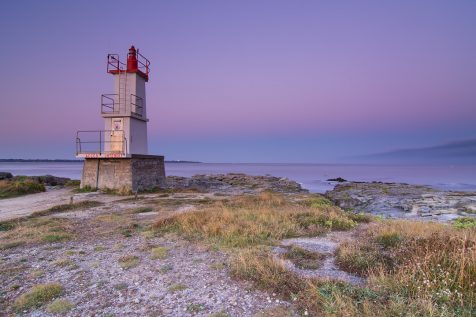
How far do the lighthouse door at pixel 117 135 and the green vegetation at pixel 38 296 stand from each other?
15.8 metres

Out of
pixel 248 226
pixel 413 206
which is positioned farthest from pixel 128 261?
pixel 413 206

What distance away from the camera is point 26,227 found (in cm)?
1020

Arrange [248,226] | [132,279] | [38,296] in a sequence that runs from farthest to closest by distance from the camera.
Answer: [248,226]
[132,279]
[38,296]

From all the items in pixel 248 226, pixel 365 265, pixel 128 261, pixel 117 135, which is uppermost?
pixel 117 135

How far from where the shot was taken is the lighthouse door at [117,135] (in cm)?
2044

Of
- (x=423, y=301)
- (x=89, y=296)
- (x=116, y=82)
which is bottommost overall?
(x=89, y=296)

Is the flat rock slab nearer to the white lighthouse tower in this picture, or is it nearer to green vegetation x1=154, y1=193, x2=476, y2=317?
green vegetation x1=154, y1=193, x2=476, y2=317

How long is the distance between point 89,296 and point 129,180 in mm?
15705

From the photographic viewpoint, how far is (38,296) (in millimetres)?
5160

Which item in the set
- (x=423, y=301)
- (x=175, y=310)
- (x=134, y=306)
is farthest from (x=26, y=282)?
(x=423, y=301)

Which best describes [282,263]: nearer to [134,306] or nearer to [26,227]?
[134,306]

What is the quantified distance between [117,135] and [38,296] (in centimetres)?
1649

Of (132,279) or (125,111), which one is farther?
(125,111)

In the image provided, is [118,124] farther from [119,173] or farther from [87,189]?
[87,189]
